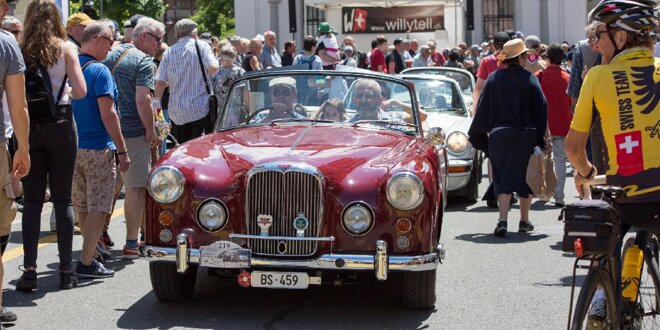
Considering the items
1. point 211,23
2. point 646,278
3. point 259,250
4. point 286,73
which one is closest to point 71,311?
point 259,250

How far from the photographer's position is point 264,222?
713 centimetres

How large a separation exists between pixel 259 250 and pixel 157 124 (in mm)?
3120

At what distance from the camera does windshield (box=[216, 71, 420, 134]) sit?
869 cm

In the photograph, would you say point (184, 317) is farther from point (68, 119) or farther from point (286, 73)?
point (286, 73)

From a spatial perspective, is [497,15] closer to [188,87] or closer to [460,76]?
[460,76]

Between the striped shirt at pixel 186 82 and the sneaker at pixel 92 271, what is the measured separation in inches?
104

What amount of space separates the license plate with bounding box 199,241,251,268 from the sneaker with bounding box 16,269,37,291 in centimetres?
161

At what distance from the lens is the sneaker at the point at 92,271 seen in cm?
870

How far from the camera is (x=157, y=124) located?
9992 mm

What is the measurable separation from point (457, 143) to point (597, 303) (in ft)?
28.1

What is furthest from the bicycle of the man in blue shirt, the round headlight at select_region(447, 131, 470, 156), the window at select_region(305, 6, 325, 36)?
the window at select_region(305, 6, 325, 36)

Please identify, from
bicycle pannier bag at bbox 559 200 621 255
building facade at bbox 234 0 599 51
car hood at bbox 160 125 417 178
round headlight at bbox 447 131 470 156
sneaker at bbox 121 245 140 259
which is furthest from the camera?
building facade at bbox 234 0 599 51

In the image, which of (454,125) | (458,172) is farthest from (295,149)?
(454,125)

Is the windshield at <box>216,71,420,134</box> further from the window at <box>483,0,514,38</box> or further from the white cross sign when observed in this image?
→ the window at <box>483,0,514,38</box>
